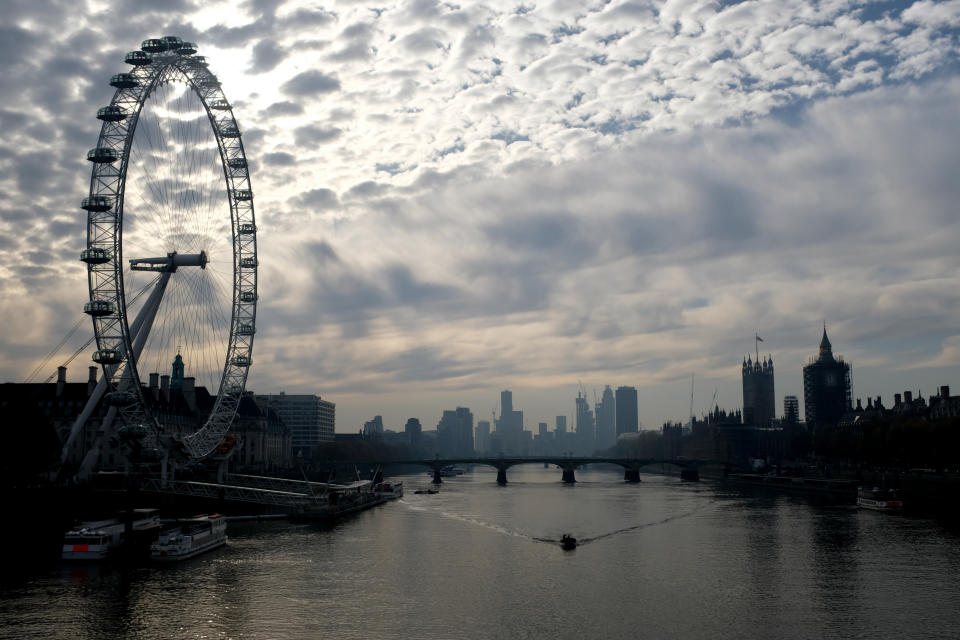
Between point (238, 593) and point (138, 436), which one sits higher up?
point (138, 436)

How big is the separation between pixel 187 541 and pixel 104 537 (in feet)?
18.5

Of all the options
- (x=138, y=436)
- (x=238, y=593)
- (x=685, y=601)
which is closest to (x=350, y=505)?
(x=138, y=436)

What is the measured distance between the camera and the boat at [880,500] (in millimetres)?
103125

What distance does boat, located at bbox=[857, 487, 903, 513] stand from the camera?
338 feet

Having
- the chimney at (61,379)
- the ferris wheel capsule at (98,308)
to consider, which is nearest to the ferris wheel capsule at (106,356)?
the ferris wheel capsule at (98,308)

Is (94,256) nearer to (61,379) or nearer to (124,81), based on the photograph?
(124,81)

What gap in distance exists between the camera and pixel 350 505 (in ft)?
357

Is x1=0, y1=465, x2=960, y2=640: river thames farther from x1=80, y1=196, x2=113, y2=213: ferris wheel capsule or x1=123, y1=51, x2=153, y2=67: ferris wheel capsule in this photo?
x1=123, y1=51, x2=153, y2=67: ferris wheel capsule

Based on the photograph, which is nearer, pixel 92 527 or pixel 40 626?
pixel 40 626

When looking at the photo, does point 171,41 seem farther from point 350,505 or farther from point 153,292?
point 350,505

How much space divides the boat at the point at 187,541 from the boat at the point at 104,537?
2567 millimetres

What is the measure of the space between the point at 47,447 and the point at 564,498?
76741 mm

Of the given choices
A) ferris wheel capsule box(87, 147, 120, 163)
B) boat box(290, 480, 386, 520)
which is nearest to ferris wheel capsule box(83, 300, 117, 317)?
ferris wheel capsule box(87, 147, 120, 163)

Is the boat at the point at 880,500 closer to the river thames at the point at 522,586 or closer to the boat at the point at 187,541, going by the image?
the river thames at the point at 522,586
